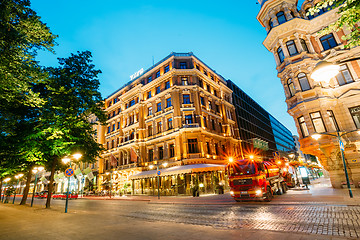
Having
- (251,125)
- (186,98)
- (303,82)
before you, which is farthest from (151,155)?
(251,125)

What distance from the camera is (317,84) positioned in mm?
18125

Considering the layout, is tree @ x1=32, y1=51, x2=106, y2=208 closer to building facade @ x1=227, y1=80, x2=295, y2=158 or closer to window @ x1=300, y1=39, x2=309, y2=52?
window @ x1=300, y1=39, x2=309, y2=52

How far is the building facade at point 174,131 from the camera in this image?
27253 mm

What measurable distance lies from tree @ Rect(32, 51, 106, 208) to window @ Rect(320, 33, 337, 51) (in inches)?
983

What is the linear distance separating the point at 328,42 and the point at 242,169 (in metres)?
18.2

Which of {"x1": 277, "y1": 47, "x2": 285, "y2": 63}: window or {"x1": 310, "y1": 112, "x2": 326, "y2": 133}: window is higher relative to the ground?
{"x1": 277, "y1": 47, "x2": 285, "y2": 63}: window

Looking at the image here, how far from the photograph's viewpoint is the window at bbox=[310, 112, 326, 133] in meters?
17.7

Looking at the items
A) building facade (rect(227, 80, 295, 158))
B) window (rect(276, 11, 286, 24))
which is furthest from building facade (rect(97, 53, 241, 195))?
window (rect(276, 11, 286, 24))

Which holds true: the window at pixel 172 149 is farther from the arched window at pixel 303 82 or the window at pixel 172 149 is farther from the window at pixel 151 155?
the arched window at pixel 303 82

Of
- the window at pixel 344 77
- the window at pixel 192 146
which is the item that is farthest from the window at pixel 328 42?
the window at pixel 192 146

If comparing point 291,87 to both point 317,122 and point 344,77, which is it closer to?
point 317,122

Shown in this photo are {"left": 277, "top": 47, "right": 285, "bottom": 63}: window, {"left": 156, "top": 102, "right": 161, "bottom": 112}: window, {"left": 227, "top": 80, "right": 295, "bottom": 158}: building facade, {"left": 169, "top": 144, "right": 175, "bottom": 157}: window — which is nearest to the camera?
{"left": 277, "top": 47, "right": 285, "bottom": 63}: window

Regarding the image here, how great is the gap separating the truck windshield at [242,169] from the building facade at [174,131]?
405 inches

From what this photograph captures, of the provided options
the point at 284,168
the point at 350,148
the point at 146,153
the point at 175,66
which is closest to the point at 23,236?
the point at 284,168
